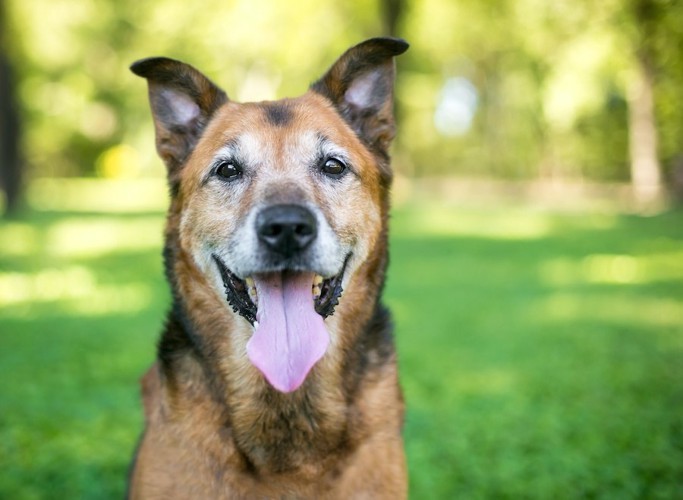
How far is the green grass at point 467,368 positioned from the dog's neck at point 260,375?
64.2 inches

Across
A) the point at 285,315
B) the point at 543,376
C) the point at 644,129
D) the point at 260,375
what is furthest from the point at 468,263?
the point at 644,129

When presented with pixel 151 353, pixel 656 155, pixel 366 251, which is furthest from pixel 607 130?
pixel 366 251

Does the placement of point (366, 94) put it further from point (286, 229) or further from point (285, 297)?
point (285, 297)

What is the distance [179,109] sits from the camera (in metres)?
3.89

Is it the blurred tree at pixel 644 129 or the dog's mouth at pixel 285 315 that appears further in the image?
the blurred tree at pixel 644 129

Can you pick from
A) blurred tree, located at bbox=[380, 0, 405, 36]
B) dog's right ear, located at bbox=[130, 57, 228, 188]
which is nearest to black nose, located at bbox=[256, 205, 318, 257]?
dog's right ear, located at bbox=[130, 57, 228, 188]

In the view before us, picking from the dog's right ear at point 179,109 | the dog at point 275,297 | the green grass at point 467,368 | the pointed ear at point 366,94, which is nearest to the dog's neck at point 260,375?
the dog at point 275,297

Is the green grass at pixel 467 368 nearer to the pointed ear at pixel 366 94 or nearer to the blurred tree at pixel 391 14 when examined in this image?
the pointed ear at pixel 366 94

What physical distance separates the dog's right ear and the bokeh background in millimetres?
2317

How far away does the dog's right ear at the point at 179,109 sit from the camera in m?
3.81

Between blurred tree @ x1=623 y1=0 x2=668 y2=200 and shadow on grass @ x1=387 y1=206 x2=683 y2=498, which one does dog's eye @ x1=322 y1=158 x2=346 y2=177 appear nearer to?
shadow on grass @ x1=387 y1=206 x2=683 y2=498

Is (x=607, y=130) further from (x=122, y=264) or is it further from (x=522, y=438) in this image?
(x=522, y=438)

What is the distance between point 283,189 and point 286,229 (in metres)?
0.33

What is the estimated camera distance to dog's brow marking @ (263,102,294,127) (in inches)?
144
